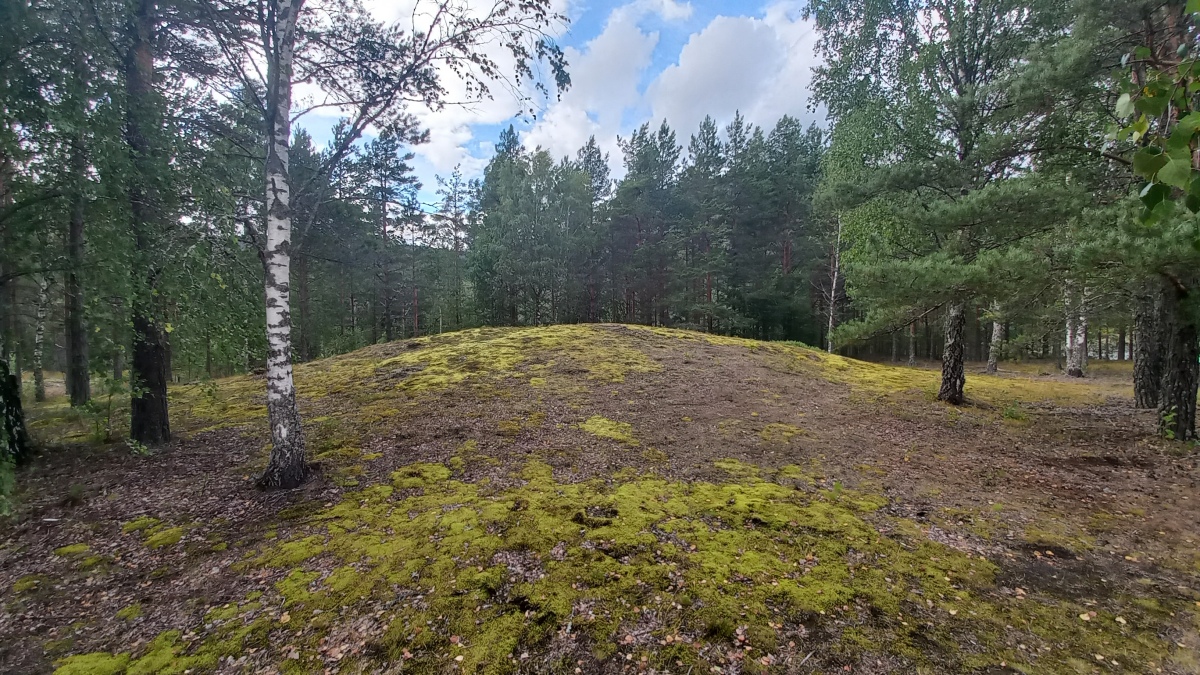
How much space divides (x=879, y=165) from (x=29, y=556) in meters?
12.0

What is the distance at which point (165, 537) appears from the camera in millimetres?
3889

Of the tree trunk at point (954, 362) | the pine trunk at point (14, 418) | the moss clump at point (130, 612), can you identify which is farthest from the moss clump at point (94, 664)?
the tree trunk at point (954, 362)

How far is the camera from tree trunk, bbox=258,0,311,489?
4.59 m

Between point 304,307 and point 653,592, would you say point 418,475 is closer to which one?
point 653,592

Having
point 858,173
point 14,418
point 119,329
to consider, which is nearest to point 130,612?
point 119,329

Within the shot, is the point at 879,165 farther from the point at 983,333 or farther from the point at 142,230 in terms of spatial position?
the point at 983,333

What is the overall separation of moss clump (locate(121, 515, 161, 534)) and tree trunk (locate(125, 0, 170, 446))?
6.15 feet

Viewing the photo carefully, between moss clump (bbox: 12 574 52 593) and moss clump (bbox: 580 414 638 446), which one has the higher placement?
moss clump (bbox: 580 414 638 446)

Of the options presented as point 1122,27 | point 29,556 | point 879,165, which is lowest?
point 29,556

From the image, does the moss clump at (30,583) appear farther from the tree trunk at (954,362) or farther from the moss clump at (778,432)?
the tree trunk at (954,362)

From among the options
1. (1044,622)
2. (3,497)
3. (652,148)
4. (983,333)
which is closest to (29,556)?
(3,497)

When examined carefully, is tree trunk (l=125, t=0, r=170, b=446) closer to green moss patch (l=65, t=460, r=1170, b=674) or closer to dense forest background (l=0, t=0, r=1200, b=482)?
dense forest background (l=0, t=0, r=1200, b=482)

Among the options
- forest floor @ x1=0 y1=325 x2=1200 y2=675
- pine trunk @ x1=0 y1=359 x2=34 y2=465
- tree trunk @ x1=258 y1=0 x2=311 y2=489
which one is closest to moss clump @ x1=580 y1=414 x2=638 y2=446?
forest floor @ x1=0 y1=325 x2=1200 y2=675

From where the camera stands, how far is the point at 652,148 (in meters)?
24.5
